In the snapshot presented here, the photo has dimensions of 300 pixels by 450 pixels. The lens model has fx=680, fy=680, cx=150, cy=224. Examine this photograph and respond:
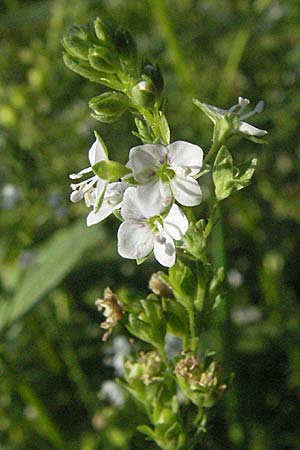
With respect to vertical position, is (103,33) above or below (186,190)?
above

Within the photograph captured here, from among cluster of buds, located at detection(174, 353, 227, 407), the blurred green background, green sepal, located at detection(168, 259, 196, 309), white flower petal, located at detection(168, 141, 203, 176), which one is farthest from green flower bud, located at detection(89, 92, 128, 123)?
the blurred green background

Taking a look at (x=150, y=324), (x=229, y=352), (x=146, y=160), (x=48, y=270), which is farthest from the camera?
(x=48, y=270)

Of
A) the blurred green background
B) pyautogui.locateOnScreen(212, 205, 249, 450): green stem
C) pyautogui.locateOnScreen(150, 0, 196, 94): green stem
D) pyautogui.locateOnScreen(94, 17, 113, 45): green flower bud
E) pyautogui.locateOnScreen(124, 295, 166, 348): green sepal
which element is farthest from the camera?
pyautogui.locateOnScreen(150, 0, 196, 94): green stem

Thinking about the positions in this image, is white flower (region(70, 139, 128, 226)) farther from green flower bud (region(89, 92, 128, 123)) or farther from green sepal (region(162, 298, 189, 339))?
green sepal (region(162, 298, 189, 339))

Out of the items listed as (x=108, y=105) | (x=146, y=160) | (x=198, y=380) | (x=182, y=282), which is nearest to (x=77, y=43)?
(x=108, y=105)

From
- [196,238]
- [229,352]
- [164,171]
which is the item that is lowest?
[229,352]

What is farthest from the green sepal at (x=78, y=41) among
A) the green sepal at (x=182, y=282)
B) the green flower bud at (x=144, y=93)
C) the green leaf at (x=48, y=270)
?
the green leaf at (x=48, y=270)

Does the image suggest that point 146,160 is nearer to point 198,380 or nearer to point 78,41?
point 78,41
